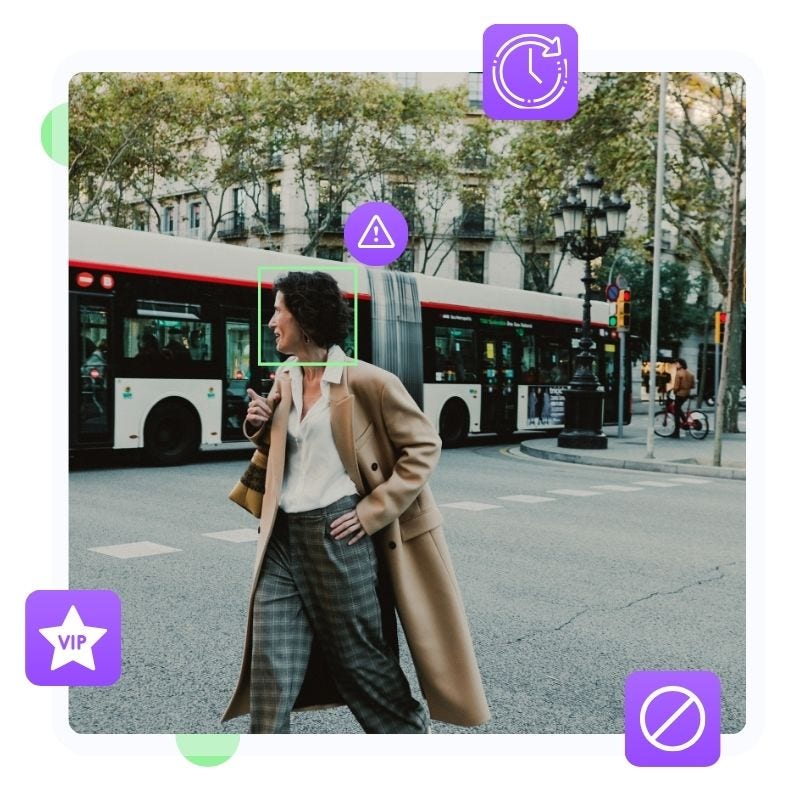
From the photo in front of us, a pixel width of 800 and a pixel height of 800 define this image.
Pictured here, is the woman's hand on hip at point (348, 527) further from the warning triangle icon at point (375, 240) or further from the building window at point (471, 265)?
the building window at point (471, 265)

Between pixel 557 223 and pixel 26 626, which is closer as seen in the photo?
pixel 26 626

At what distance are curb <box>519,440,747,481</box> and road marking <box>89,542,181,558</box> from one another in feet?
8.85

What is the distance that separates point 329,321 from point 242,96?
114 cm

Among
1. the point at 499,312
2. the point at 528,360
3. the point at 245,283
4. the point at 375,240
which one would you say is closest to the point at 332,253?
the point at 375,240

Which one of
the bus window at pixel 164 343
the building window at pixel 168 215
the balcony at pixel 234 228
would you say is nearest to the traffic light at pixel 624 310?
the balcony at pixel 234 228

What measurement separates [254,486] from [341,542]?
1.07 ft

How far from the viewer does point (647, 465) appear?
35.3ft

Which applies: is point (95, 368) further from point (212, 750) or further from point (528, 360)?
point (212, 750)

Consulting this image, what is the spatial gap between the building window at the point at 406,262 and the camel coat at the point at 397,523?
33 centimetres

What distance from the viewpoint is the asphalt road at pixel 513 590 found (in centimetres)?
309

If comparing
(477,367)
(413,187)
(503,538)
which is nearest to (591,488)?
(503,538)

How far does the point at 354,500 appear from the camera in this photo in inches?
103
